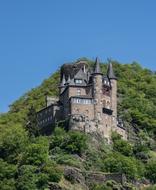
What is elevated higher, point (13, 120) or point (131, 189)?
point (13, 120)

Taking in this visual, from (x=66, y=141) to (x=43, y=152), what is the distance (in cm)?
442

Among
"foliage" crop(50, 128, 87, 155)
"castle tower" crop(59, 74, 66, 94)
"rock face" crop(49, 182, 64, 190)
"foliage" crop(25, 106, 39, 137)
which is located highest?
"castle tower" crop(59, 74, 66, 94)

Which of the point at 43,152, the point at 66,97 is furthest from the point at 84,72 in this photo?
the point at 43,152

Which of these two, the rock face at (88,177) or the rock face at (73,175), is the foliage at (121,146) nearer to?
the rock face at (88,177)

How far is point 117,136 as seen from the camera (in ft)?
462

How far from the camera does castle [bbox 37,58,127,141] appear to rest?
138 metres

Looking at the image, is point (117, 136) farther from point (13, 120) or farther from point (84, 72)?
point (13, 120)

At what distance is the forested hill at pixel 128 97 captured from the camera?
15700 cm

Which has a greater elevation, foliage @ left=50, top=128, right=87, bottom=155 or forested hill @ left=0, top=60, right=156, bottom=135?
forested hill @ left=0, top=60, right=156, bottom=135

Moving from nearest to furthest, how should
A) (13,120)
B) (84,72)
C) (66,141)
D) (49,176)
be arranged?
(49,176)
(66,141)
(84,72)
(13,120)

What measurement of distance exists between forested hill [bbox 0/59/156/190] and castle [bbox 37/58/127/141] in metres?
1.64

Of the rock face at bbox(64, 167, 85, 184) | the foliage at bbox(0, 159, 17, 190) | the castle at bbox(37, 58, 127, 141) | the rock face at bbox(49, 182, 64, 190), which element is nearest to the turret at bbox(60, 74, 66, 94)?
the castle at bbox(37, 58, 127, 141)

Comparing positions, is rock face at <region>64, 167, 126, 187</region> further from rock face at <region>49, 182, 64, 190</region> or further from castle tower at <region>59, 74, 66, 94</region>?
castle tower at <region>59, 74, 66, 94</region>

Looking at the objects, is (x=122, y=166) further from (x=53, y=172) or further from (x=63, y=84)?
(x=63, y=84)
